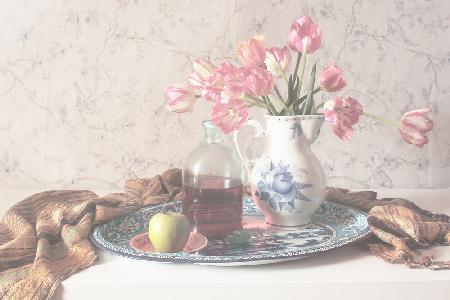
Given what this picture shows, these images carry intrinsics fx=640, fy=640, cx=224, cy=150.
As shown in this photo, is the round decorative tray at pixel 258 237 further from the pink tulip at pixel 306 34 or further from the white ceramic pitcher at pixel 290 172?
the pink tulip at pixel 306 34

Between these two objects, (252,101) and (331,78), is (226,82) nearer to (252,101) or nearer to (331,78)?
(252,101)

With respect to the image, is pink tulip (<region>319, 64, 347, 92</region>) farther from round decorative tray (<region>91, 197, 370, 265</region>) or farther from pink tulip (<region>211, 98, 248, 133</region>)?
round decorative tray (<region>91, 197, 370, 265</region>)

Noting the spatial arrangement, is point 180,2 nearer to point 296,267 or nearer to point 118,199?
point 118,199

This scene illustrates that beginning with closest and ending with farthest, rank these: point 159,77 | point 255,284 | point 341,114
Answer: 1. point 255,284
2. point 341,114
3. point 159,77

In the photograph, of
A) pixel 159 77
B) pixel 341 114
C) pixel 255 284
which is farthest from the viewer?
pixel 159 77

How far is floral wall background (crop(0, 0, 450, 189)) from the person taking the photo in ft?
4.66

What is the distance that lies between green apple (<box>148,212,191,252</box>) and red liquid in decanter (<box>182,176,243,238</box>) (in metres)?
0.10

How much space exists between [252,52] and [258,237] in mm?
302

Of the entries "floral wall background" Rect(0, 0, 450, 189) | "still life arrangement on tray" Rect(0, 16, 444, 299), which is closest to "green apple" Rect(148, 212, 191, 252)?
"still life arrangement on tray" Rect(0, 16, 444, 299)

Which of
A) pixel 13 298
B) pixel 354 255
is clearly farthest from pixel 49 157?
pixel 354 255

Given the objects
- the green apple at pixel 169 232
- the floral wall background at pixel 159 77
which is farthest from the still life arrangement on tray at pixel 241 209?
the floral wall background at pixel 159 77

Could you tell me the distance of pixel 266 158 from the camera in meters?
1.09

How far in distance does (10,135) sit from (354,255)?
88cm

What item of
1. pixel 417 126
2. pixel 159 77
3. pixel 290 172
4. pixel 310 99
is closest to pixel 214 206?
pixel 290 172
